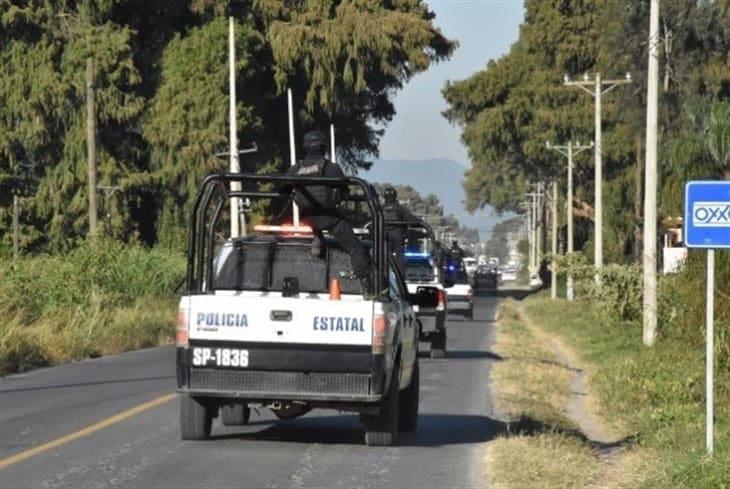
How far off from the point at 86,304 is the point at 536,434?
22.0m

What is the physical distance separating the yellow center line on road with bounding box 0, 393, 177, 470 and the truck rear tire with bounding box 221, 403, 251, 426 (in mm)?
1183

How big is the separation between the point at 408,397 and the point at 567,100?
196 ft

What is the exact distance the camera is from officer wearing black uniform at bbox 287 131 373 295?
45.7ft

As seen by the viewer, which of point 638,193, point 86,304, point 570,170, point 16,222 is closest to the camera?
point 86,304

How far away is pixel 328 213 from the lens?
46.1 ft

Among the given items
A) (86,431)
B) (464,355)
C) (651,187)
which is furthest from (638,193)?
(86,431)

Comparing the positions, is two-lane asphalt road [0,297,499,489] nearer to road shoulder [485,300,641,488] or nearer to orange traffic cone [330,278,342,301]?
road shoulder [485,300,641,488]

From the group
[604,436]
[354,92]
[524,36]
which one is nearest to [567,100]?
[524,36]

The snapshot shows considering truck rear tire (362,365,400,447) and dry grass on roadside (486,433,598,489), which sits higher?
truck rear tire (362,365,400,447)

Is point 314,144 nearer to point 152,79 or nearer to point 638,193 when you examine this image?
point 152,79

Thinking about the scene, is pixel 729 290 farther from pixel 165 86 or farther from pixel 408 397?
pixel 165 86

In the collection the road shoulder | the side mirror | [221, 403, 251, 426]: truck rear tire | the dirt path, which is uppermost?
the side mirror

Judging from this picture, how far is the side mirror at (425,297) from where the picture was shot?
15438mm

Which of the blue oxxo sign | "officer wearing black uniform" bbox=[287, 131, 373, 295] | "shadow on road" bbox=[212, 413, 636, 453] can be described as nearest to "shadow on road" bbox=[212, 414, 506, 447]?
"shadow on road" bbox=[212, 413, 636, 453]
